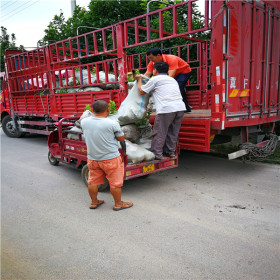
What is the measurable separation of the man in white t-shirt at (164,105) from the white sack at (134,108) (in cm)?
12

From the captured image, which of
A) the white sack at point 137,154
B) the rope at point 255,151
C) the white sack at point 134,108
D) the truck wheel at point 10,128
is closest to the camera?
the white sack at point 137,154

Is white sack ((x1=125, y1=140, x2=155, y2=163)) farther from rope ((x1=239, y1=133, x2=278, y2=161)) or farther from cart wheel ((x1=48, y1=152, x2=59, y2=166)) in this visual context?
cart wheel ((x1=48, y1=152, x2=59, y2=166))

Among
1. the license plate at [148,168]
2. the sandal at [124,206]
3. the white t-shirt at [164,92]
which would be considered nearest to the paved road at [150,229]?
the sandal at [124,206]

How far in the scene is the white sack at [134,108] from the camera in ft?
13.8

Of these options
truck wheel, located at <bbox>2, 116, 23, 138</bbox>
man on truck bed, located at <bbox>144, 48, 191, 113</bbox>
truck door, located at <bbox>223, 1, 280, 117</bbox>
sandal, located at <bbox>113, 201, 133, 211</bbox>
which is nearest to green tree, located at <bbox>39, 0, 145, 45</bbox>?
truck wheel, located at <bbox>2, 116, 23, 138</bbox>

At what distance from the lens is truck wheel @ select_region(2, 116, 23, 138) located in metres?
9.69

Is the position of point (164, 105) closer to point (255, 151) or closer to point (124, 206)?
point (124, 206)

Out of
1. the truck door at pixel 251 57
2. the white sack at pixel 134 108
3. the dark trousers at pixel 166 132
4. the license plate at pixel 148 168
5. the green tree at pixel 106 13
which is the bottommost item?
the license plate at pixel 148 168

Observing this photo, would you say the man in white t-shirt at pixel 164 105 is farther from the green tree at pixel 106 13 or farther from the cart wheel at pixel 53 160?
the green tree at pixel 106 13

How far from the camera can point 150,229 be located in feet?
9.80

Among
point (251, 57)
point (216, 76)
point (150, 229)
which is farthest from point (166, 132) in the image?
point (251, 57)

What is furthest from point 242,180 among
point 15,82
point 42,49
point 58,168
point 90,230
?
point 15,82

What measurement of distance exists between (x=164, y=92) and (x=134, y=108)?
0.55 m

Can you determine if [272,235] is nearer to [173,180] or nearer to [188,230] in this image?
[188,230]
